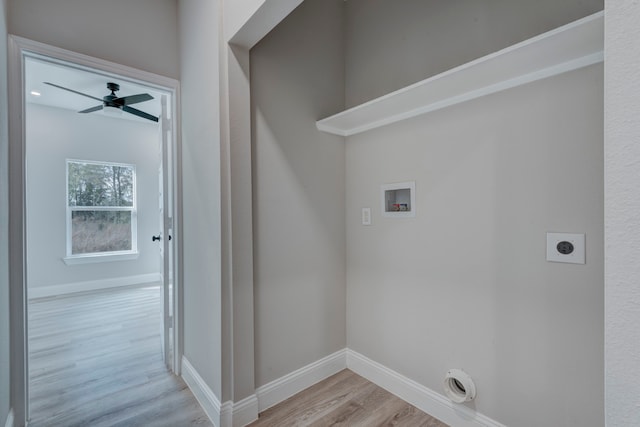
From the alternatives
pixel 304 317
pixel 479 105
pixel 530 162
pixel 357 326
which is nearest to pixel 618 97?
pixel 530 162

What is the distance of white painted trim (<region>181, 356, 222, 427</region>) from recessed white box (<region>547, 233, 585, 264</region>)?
6.01 ft

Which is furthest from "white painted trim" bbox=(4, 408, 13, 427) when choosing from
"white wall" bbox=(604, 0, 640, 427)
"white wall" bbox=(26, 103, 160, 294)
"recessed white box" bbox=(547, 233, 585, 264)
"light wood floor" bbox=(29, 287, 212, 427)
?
"white wall" bbox=(26, 103, 160, 294)

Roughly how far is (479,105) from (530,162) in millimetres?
388

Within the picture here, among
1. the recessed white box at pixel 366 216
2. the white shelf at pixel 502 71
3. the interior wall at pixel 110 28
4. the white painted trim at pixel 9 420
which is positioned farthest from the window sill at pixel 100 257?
the white shelf at pixel 502 71

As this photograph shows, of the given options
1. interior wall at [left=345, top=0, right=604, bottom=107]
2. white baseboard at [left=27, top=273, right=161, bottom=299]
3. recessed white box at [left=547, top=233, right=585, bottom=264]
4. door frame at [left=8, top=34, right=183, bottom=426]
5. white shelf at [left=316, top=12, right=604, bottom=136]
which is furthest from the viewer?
white baseboard at [left=27, top=273, right=161, bottom=299]

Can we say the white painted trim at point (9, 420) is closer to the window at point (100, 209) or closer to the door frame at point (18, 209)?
the door frame at point (18, 209)

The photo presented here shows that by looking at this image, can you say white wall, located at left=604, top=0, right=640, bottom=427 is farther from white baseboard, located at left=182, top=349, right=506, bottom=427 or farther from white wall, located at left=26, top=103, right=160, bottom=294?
white wall, located at left=26, top=103, right=160, bottom=294

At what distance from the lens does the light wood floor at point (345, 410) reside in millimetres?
1649

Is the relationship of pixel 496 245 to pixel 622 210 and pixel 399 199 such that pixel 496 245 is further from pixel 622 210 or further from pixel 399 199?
pixel 622 210

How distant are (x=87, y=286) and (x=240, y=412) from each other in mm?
4211

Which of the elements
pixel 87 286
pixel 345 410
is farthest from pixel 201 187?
pixel 87 286

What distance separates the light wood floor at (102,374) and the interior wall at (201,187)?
0.27 m

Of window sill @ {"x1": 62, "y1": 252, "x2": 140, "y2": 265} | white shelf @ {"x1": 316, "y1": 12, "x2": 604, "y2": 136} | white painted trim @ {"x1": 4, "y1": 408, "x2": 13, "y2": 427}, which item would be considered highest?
white shelf @ {"x1": 316, "y1": 12, "x2": 604, "y2": 136}

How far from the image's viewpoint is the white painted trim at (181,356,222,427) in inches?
63.9
